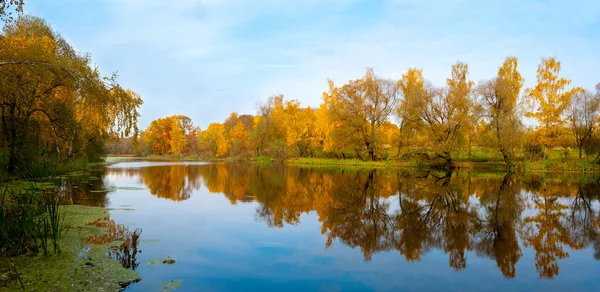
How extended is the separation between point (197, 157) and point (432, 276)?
2835 inches

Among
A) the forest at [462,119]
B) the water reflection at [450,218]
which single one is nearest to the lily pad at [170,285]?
the water reflection at [450,218]

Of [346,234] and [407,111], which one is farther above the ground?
[407,111]

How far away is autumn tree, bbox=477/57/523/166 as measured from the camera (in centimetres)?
2986

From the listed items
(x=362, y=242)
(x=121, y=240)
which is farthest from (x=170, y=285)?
(x=362, y=242)

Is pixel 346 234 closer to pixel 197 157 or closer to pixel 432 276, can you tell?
pixel 432 276

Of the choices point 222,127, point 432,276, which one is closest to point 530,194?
point 432,276

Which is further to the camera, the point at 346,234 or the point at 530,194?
the point at 530,194

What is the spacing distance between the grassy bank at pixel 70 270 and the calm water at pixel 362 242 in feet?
1.14

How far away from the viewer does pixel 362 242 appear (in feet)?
25.6

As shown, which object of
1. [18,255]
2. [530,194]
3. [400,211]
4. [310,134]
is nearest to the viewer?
[18,255]

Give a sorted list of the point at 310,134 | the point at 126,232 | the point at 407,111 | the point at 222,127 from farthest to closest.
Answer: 1. the point at 222,127
2. the point at 310,134
3. the point at 407,111
4. the point at 126,232

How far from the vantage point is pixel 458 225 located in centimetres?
941

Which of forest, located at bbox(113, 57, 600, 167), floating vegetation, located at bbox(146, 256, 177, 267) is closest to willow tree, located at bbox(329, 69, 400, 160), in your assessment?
forest, located at bbox(113, 57, 600, 167)

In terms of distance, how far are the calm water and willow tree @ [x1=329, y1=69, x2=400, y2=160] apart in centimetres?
2459
